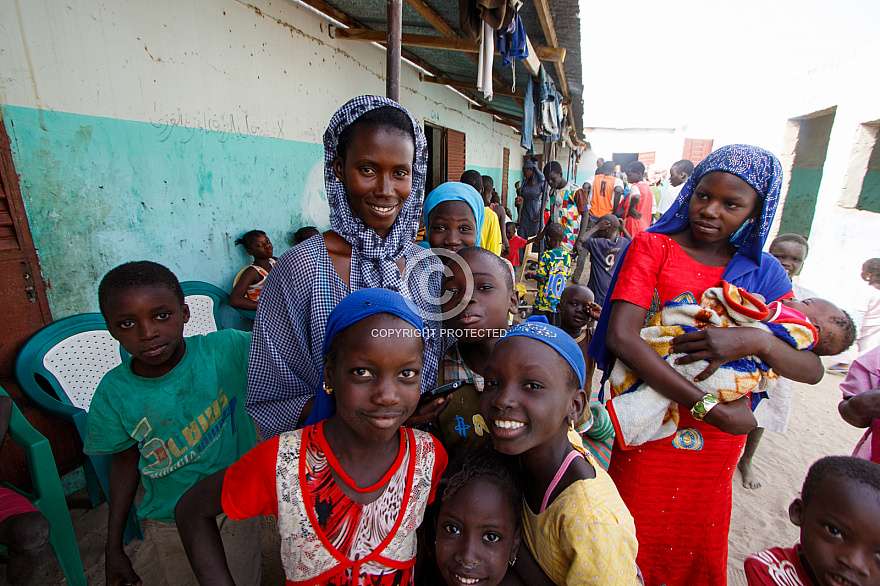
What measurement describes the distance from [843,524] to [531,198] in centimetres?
806

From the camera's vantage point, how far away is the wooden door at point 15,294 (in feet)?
7.31

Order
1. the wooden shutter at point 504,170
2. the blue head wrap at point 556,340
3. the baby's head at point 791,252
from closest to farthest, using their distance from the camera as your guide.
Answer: the blue head wrap at point 556,340 < the baby's head at point 791,252 < the wooden shutter at point 504,170

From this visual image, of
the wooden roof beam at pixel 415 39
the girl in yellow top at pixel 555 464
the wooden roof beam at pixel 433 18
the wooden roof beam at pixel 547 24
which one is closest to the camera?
the girl in yellow top at pixel 555 464

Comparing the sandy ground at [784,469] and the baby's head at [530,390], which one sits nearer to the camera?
the baby's head at [530,390]

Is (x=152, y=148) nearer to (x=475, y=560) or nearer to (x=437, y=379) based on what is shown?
(x=437, y=379)

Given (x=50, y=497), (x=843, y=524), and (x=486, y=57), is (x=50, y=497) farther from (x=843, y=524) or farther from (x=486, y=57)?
(x=486, y=57)

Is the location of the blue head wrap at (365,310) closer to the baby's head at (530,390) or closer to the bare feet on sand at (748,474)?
the baby's head at (530,390)

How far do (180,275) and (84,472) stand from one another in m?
1.48

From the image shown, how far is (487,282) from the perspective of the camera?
1.61 metres

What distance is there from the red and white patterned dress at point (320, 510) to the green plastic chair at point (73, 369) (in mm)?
1755

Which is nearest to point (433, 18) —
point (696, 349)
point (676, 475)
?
point (696, 349)

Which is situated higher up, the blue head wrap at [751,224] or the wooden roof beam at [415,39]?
the wooden roof beam at [415,39]

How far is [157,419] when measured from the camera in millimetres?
1536

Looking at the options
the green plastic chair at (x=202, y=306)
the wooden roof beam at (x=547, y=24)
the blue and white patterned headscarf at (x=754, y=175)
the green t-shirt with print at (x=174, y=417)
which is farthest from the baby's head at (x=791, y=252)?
the green plastic chair at (x=202, y=306)
